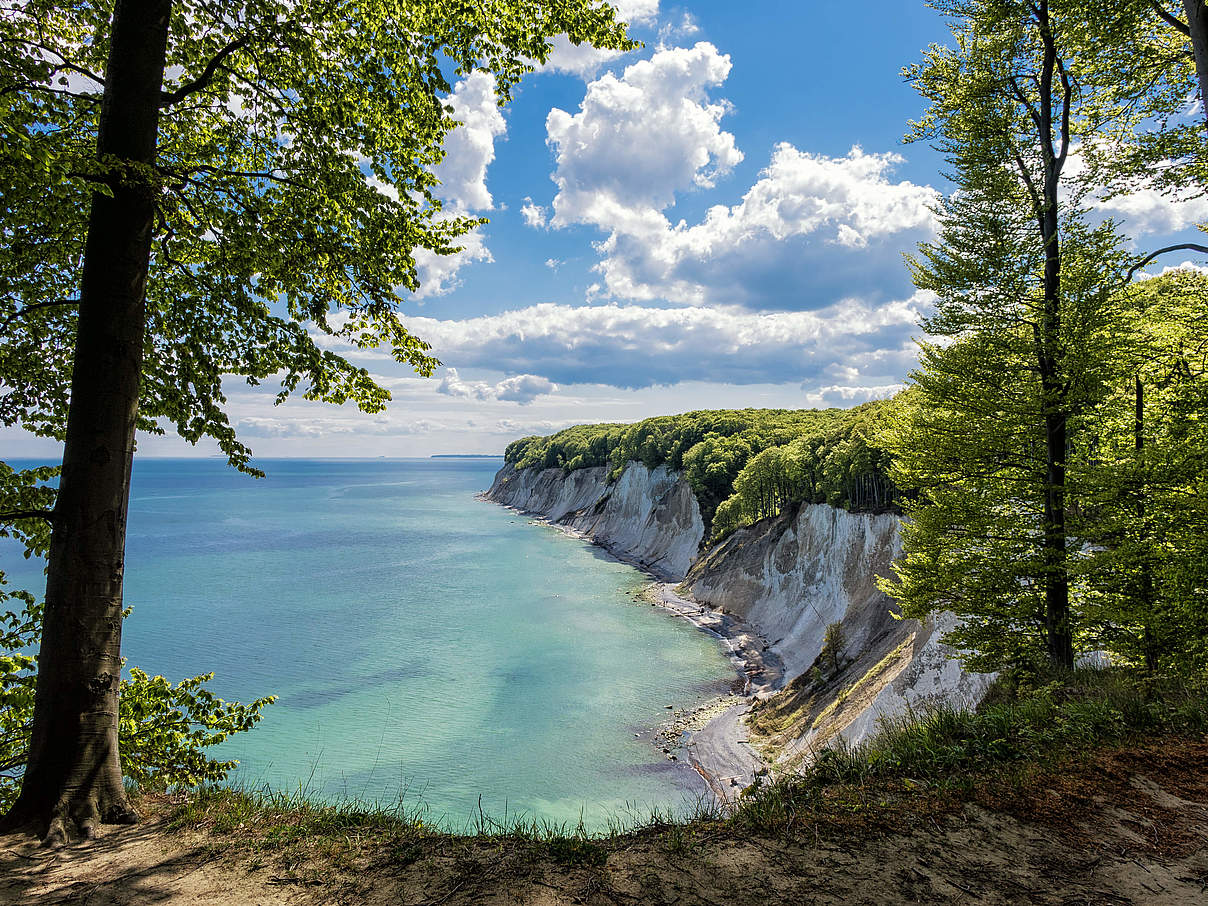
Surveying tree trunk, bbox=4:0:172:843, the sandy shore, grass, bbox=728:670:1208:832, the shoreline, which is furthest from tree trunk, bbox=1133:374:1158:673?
tree trunk, bbox=4:0:172:843

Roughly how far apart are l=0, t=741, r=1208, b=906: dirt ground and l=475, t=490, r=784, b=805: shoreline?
289 cm

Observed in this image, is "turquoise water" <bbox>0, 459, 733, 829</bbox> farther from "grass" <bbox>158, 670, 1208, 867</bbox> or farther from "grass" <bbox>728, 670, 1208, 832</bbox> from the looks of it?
"grass" <bbox>728, 670, 1208, 832</bbox>

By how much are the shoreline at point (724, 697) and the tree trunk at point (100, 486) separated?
7920 mm

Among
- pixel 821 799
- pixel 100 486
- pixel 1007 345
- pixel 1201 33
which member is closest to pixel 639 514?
pixel 1007 345

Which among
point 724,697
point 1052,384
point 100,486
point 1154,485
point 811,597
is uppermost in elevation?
point 1052,384

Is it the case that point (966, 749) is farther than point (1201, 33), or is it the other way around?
point (1201, 33)

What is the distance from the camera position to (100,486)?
549 cm

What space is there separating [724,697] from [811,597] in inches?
519

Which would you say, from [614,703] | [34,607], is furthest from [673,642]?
[34,607]

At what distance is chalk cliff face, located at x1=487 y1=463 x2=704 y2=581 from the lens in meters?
74.7

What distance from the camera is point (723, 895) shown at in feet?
15.0

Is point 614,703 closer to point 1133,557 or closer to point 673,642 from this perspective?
point 673,642

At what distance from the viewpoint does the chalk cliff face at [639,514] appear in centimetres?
7469

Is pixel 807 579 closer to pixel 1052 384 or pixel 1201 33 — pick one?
pixel 1052 384
